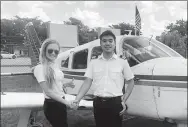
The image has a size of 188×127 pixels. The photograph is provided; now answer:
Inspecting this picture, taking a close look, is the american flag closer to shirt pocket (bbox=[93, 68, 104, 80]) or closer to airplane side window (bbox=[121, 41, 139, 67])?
airplane side window (bbox=[121, 41, 139, 67])

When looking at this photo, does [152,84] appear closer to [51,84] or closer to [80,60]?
[51,84]

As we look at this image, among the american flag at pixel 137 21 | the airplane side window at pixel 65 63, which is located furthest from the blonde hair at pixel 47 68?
the american flag at pixel 137 21

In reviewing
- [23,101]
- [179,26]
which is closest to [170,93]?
[23,101]

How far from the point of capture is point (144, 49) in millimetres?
4320

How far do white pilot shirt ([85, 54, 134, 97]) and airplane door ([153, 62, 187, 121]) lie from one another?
77 centimetres

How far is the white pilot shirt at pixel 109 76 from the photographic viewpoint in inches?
110

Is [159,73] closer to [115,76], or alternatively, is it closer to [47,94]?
[115,76]

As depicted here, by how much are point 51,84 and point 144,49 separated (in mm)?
2132

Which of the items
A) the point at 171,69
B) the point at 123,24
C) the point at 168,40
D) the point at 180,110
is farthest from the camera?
the point at 123,24

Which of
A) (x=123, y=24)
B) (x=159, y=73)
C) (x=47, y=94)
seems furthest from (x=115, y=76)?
(x=123, y=24)

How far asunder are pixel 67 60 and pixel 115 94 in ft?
11.5

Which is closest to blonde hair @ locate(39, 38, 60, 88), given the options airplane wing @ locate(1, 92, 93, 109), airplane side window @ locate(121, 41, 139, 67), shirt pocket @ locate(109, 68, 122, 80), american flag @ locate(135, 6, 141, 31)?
shirt pocket @ locate(109, 68, 122, 80)

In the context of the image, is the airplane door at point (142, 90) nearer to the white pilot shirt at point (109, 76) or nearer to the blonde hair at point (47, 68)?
the white pilot shirt at point (109, 76)

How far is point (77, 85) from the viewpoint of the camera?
18.6ft
